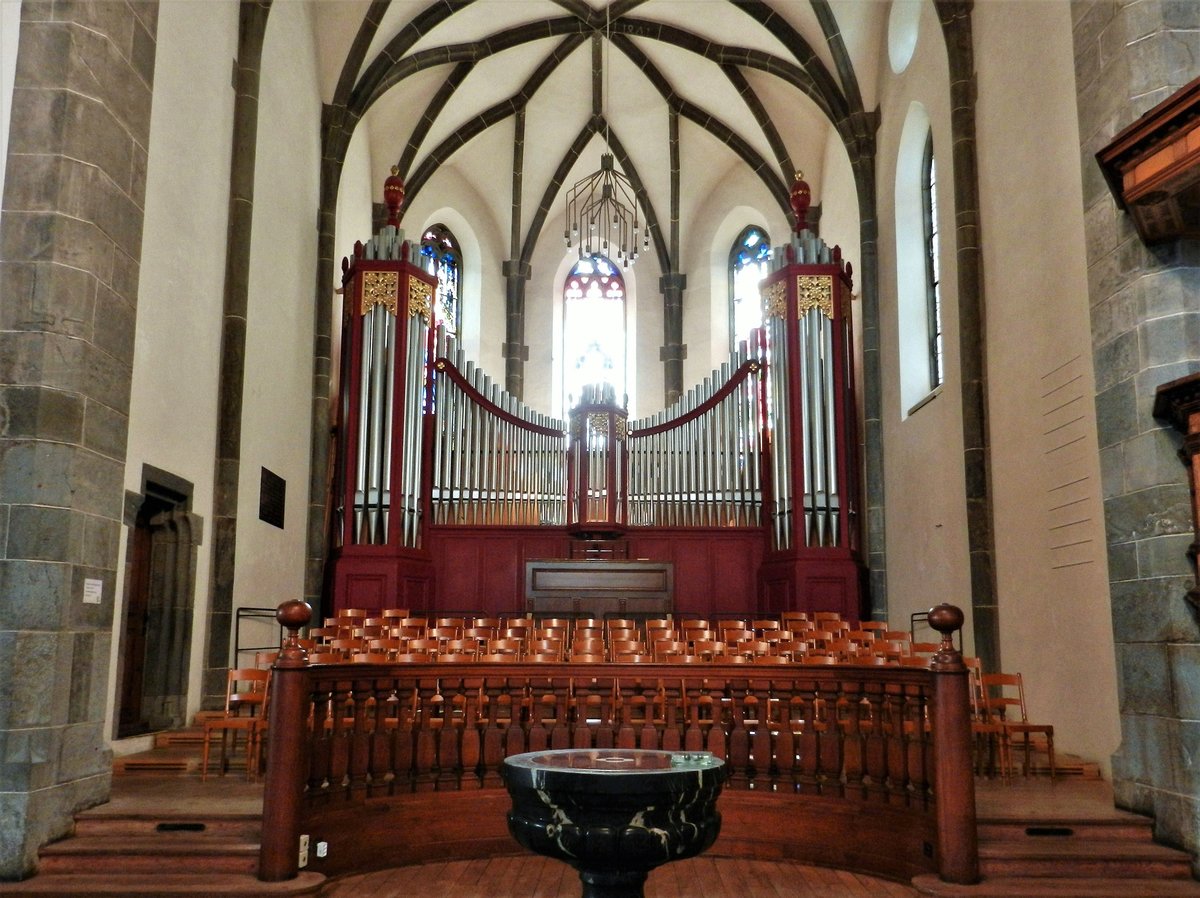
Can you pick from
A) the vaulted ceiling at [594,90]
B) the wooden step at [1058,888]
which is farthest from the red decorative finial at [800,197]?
the wooden step at [1058,888]

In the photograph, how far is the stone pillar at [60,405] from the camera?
6012mm

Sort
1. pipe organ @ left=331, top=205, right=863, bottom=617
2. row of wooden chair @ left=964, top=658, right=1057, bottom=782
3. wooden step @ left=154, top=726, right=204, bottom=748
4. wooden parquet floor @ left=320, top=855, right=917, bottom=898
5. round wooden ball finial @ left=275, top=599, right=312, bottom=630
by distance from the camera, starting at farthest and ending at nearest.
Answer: pipe organ @ left=331, top=205, right=863, bottom=617 < wooden step @ left=154, top=726, right=204, bottom=748 < row of wooden chair @ left=964, top=658, right=1057, bottom=782 < round wooden ball finial @ left=275, top=599, right=312, bottom=630 < wooden parquet floor @ left=320, top=855, right=917, bottom=898

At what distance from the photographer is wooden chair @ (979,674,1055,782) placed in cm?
742

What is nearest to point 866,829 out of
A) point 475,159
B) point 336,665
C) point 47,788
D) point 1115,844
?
point 1115,844

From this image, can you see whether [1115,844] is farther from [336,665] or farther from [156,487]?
[156,487]

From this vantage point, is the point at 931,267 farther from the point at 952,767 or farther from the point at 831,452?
the point at 952,767

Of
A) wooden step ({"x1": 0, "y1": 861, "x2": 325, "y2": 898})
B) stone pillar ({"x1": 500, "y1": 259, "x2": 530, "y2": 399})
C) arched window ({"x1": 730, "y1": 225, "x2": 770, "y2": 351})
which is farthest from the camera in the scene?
stone pillar ({"x1": 500, "y1": 259, "x2": 530, "y2": 399})

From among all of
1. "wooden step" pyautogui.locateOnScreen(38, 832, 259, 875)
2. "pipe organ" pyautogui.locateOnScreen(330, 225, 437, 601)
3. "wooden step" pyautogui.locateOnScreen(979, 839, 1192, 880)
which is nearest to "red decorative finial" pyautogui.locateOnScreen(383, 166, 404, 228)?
"pipe organ" pyautogui.locateOnScreen(330, 225, 437, 601)

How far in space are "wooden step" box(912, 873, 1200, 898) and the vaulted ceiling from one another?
10178mm

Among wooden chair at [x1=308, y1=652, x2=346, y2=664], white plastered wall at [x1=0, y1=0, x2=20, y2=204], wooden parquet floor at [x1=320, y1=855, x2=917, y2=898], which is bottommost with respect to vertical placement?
wooden parquet floor at [x1=320, y1=855, x2=917, y2=898]

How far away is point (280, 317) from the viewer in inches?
459

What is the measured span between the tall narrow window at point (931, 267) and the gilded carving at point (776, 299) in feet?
6.28

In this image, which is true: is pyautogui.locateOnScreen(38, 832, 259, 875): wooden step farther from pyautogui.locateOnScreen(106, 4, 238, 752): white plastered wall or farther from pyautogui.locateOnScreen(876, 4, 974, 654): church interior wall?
pyautogui.locateOnScreen(876, 4, 974, 654): church interior wall

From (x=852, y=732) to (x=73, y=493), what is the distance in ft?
15.4
